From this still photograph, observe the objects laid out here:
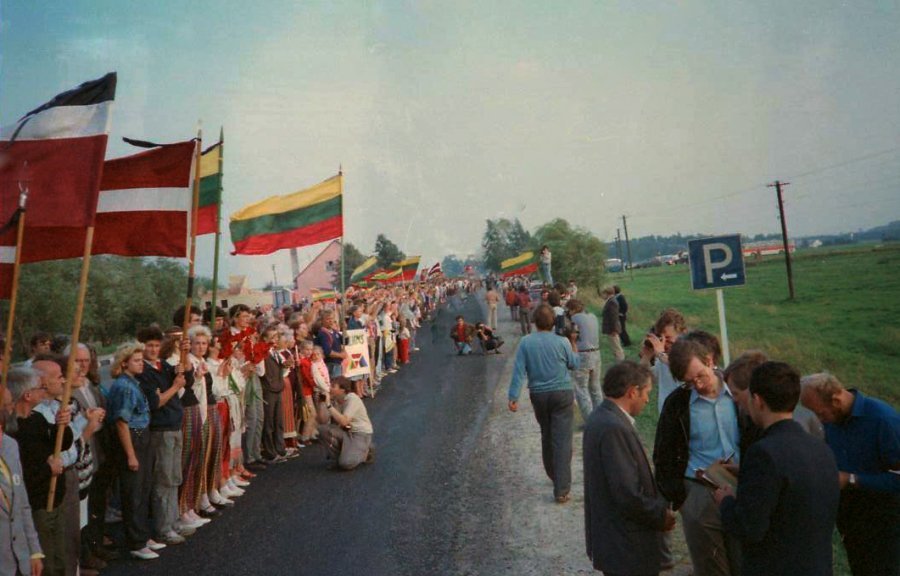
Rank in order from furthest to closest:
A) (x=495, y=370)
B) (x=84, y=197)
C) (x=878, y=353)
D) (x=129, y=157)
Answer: (x=878, y=353), (x=495, y=370), (x=129, y=157), (x=84, y=197)

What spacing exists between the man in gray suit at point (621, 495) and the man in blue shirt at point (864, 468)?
1.05 m

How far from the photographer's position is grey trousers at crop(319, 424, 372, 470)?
29.0 feet

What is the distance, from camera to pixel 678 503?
399 cm

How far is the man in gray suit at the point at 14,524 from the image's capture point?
3.80 m

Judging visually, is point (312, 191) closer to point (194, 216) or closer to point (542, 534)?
point (194, 216)

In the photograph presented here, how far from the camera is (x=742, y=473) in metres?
3.10

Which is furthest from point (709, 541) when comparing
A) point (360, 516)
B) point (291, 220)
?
point (291, 220)

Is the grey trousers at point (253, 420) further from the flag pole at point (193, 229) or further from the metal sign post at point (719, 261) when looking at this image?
the metal sign post at point (719, 261)

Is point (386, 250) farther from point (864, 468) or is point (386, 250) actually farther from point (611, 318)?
point (864, 468)

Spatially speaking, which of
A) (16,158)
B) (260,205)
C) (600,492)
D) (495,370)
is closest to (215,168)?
(260,205)

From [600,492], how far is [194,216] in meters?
4.82

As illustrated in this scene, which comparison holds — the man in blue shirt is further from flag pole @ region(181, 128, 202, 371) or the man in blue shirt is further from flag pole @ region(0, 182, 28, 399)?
flag pole @ region(181, 128, 202, 371)

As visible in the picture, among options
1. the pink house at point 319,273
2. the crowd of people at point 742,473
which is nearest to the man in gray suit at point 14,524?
the crowd of people at point 742,473

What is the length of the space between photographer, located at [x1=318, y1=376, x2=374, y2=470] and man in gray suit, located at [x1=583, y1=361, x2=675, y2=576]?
5565 millimetres
